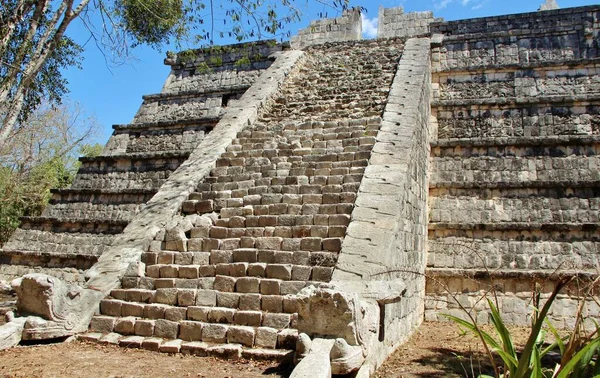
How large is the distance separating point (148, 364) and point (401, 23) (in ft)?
38.3

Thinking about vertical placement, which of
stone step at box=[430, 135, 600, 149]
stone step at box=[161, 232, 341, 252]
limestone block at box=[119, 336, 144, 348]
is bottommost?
limestone block at box=[119, 336, 144, 348]

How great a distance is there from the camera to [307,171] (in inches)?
288

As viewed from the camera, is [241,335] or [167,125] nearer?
[241,335]

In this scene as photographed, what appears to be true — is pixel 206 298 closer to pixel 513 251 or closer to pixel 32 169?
pixel 513 251

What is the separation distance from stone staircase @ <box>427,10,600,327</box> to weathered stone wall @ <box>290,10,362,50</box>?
4.39m

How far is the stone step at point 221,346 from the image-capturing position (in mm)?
4621

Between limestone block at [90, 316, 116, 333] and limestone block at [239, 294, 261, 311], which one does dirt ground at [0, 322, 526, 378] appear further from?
limestone block at [239, 294, 261, 311]

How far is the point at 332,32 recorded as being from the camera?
14039mm

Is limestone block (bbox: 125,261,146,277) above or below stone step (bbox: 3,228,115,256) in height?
below

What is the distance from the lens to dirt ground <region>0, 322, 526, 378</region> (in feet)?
13.9

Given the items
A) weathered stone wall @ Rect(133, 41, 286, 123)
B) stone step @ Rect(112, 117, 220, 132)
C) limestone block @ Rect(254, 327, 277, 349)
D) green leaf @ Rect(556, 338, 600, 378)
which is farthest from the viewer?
weathered stone wall @ Rect(133, 41, 286, 123)

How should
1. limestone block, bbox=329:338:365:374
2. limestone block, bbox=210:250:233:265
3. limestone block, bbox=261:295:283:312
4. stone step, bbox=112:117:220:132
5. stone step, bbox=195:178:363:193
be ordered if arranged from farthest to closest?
stone step, bbox=112:117:220:132, stone step, bbox=195:178:363:193, limestone block, bbox=210:250:233:265, limestone block, bbox=261:295:283:312, limestone block, bbox=329:338:365:374

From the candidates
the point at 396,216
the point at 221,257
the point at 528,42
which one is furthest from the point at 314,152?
the point at 528,42

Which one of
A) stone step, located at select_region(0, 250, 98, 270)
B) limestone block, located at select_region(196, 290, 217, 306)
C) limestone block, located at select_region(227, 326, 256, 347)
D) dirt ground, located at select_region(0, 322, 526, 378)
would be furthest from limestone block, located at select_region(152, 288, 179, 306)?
stone step, located at select_region(0, 250, 98, 270)
